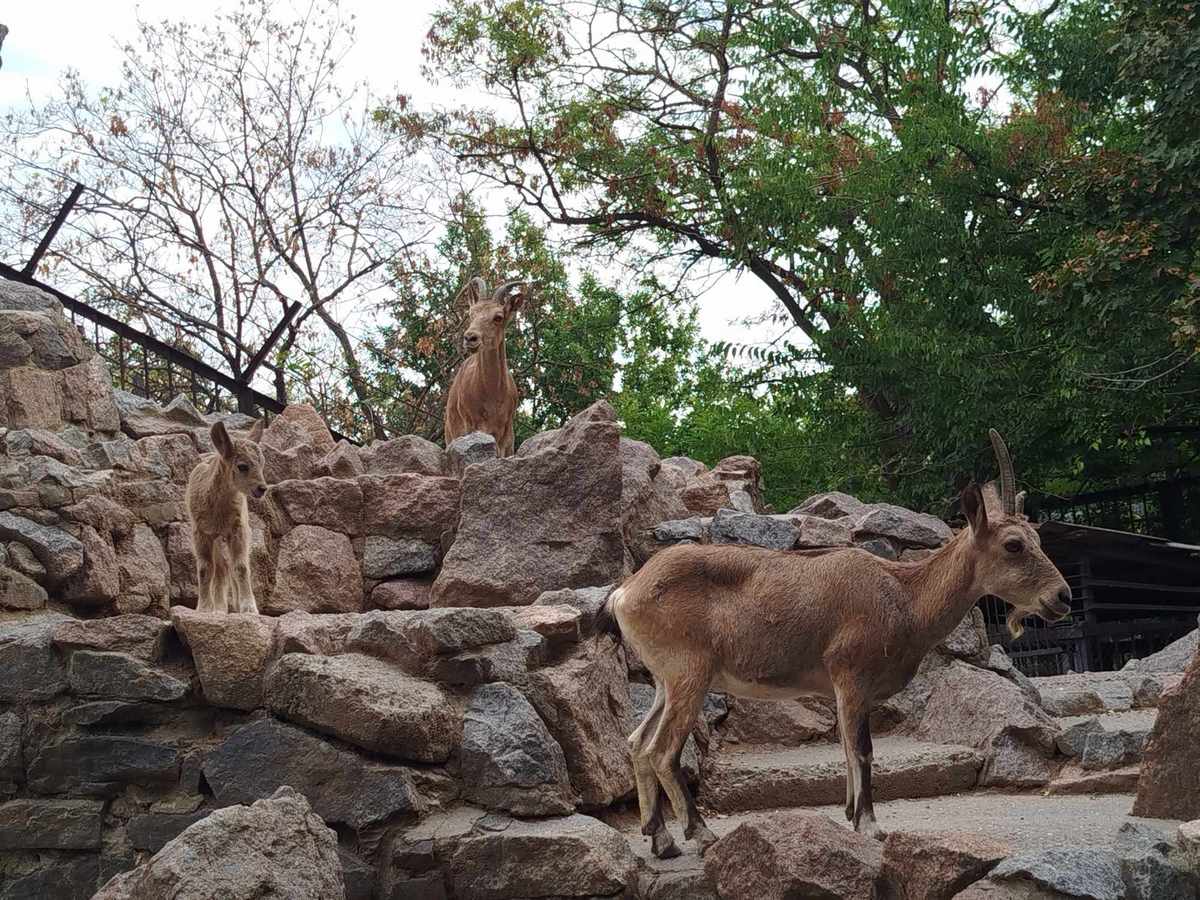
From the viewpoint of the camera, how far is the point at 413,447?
12023mm

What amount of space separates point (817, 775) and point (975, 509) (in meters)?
2.11

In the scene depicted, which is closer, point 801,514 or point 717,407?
point 801,514

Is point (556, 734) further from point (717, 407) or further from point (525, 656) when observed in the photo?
point (717, 407)

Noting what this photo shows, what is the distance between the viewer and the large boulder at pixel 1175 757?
6613 mm

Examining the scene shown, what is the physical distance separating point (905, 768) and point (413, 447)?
18.3ft

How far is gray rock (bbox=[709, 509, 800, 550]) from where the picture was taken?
9.56 metres

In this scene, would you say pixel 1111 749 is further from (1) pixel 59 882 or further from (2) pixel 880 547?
(1) pixel 59 882

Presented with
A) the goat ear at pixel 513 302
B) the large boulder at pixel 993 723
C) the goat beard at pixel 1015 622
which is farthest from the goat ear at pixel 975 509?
the goat ear at pixel 513 302

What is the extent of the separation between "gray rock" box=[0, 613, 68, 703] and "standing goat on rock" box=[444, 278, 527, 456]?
6511mm

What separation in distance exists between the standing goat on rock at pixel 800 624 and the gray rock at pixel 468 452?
4.75 meters

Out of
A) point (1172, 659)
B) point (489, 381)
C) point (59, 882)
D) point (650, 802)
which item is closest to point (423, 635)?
point (650, 802)

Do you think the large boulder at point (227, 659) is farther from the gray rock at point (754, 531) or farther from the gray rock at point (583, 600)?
the gray rock at point (754, 531)

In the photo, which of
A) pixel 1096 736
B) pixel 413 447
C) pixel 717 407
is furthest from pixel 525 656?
pixel 717 407

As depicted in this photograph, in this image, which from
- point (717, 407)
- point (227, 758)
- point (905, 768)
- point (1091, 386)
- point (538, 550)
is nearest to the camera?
point (227, 758)
